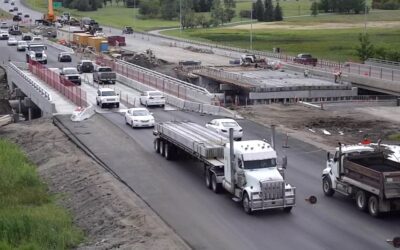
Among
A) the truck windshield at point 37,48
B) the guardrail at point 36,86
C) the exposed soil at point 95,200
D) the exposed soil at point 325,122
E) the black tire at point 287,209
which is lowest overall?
the exposed soil at point 325,122

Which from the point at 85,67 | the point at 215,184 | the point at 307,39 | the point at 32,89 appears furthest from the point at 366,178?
the point at 307,39

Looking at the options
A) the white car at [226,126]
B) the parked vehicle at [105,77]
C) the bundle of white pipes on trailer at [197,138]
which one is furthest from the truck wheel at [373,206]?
the parked vehicle at [105,77]

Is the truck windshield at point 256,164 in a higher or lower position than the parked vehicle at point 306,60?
higher

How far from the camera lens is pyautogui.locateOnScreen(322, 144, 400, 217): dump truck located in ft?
90.3

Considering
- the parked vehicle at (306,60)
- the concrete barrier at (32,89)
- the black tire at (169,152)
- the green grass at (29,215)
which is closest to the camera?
the green grass at (29,215)

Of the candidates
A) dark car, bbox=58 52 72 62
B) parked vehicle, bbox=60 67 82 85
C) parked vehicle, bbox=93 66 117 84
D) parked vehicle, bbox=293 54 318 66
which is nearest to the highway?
parked vehicle, bbox=60 67 82 85

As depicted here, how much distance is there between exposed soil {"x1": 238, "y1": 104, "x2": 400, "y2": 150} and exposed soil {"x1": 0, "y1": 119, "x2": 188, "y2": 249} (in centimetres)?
1354

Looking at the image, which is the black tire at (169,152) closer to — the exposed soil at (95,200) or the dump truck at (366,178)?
the exposed soil at (95,200)

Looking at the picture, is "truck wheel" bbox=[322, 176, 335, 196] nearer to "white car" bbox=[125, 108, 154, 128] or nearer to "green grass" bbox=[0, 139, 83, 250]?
"green grass" bbox=[0, 139, 83, 250]

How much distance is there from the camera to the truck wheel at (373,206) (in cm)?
2797

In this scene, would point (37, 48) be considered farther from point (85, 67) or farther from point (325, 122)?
point (325, 122)

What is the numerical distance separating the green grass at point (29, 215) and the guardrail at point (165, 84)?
23021 millimetres

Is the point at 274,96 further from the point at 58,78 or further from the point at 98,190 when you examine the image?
the point at 98,190

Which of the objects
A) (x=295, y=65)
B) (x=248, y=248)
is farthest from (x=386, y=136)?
(x=295, y=65)
